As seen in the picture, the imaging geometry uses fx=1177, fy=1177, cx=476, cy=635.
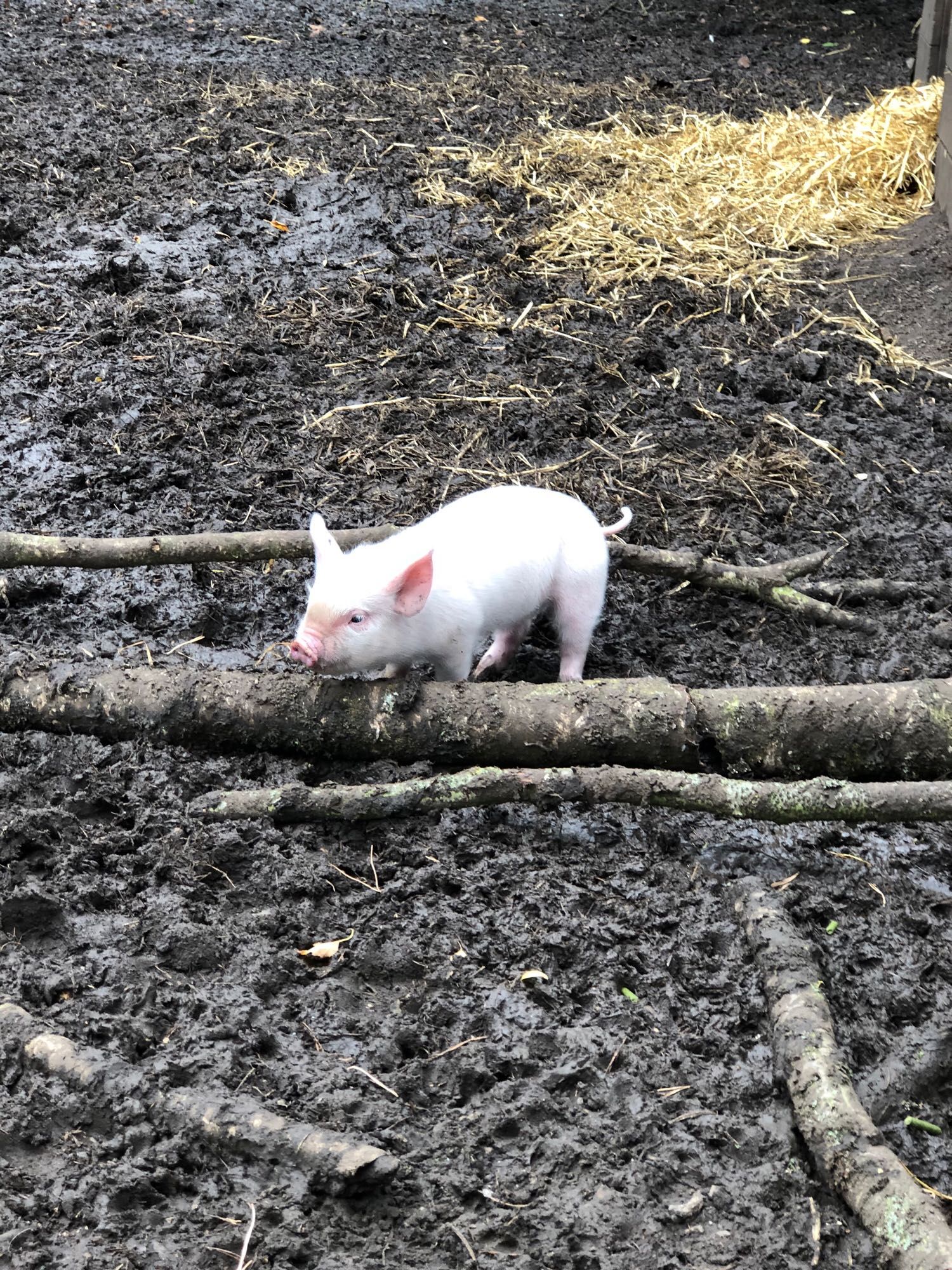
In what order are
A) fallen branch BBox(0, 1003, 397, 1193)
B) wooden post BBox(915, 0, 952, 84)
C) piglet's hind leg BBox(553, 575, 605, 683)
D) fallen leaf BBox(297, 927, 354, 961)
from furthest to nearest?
wooden post BBox(915, 0, 952, 84), piglet's hind leg BBox(553, 575, 605, 683), fallen leaf BBox(297, 927, 354, 961), fallen branch BBox(0, 1003, 397, 1193)

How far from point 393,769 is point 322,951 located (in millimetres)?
632

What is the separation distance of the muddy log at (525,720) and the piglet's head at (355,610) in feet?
0.39

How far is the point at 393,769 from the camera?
3197 millimetres

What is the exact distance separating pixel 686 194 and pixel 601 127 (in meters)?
1.54

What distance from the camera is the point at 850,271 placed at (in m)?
6.49

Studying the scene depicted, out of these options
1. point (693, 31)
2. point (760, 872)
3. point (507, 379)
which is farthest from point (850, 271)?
point (693, 31)

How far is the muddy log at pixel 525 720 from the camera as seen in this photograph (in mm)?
3131

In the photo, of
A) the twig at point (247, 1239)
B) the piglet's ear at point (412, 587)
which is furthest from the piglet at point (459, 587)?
the twig at point (247, 1239)

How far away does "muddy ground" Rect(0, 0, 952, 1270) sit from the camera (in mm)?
2146

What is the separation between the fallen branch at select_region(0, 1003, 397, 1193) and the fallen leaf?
45cm

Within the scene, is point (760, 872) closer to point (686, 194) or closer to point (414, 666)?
point (414, 666)

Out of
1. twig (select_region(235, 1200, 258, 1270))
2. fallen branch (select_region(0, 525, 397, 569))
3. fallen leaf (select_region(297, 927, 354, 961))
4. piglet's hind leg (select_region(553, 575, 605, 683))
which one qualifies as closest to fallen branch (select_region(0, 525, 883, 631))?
fallen branch (select_region(0, 525, 397, 569))

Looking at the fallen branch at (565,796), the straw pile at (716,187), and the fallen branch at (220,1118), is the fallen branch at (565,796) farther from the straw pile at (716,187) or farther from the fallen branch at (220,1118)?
the straw pile at (716,187)

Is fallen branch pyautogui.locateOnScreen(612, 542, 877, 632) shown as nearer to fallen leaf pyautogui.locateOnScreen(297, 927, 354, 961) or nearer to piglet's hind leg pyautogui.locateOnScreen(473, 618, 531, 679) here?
piglet's hind leg pyautogui.locateOnScreen(473, 618, 531, 679)
